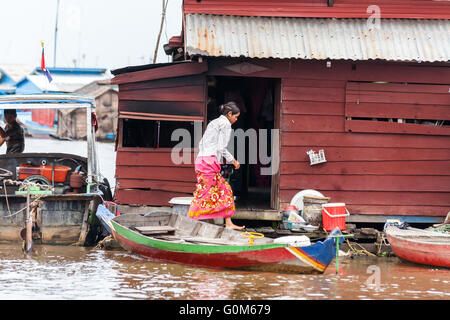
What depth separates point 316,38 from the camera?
1222cm

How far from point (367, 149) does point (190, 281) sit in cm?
458

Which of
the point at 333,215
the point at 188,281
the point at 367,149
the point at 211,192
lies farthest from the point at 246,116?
the point at 188,281

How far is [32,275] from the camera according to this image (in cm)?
1028

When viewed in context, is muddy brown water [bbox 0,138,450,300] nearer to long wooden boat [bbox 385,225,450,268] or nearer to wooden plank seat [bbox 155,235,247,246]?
long wooden boat [bbox 385,225,450,268]

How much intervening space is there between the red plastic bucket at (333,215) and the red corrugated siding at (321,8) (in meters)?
3.52

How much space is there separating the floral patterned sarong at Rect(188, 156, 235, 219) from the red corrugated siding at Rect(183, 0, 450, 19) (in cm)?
304

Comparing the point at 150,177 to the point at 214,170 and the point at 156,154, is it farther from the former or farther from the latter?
the point at 214,170

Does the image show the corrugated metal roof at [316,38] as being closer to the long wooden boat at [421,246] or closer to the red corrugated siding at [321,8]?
the red corrugated siding at [321,8]

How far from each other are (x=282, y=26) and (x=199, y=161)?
10.3ft

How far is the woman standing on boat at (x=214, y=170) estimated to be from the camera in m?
10.8

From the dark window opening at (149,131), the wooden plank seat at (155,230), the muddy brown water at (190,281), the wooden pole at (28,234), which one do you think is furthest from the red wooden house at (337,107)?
the wooden pole at (28,234)

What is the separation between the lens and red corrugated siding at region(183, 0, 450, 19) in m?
12.4

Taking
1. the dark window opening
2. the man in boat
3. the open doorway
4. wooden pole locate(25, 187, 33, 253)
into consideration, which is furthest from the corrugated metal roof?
the man in boat
